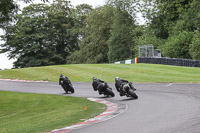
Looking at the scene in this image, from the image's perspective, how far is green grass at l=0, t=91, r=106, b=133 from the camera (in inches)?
378

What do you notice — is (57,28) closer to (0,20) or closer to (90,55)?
(90,55)

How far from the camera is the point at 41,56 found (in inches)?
2628

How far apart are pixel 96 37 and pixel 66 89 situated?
48.5 meters

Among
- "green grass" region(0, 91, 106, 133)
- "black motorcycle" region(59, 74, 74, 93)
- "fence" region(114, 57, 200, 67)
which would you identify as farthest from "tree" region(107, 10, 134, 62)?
"green grass" region(0, 91, 106, 133)

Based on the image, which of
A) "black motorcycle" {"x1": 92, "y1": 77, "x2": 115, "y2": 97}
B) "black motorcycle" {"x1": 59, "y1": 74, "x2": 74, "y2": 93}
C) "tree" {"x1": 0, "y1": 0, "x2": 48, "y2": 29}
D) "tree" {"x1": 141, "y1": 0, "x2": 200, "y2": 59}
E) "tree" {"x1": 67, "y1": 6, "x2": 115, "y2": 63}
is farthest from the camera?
"tree" {"x1": 67, "y1": 6, "x2": 115, "y2": 63}

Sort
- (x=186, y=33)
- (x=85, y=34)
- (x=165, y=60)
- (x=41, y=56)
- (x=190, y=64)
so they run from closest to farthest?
(x=190, y=64)
(x=165, y=60)
(x=186, y=33)
(x=41, y=56)
(x=85, y=34)

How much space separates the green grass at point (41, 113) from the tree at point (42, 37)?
4707cm

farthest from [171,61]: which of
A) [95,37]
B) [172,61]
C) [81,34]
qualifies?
[81,34]

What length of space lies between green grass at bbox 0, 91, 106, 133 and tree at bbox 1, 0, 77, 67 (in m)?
47.1

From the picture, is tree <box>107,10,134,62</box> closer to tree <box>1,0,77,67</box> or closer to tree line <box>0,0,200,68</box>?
tree line <box>0,0,200,68</box>

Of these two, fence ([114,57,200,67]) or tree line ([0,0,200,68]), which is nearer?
fence ([114,57,200,67])

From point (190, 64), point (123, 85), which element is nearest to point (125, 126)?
point (123, 85)

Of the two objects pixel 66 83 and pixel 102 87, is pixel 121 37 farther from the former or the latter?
pixel 102 87

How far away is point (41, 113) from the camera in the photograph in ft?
42.3
